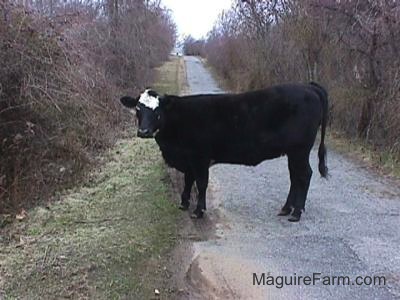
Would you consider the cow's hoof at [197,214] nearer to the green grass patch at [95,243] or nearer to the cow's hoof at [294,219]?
the green grass patch at [95,243]

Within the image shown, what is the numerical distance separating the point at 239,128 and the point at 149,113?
1171mm

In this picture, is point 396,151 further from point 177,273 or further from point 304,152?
point 177,273

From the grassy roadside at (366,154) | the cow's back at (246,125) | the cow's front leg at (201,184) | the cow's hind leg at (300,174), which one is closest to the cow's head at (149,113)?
the cow's back at (246,125)

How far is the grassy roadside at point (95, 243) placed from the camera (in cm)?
487

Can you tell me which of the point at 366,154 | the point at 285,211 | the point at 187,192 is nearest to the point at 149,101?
the point at 187,192

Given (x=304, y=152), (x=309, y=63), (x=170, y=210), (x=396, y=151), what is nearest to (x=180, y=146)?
(x=170, y=210)

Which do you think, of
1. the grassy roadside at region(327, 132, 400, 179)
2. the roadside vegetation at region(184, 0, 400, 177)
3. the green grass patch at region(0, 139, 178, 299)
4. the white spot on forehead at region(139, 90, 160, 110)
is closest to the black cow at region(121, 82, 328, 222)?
the white spot on forehead at region(139, 90, 160, 110)

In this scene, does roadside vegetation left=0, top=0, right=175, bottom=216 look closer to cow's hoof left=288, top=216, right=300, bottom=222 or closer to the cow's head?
the cow's head

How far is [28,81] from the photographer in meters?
7.88

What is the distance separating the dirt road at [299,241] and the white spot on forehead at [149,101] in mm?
1584

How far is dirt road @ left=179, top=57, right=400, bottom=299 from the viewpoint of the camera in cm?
497

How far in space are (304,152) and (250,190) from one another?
1.71m

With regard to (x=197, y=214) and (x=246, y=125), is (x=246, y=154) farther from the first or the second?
(x=197, y=214)

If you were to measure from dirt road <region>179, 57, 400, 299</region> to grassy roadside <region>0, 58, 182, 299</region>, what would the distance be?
1.61 feet
